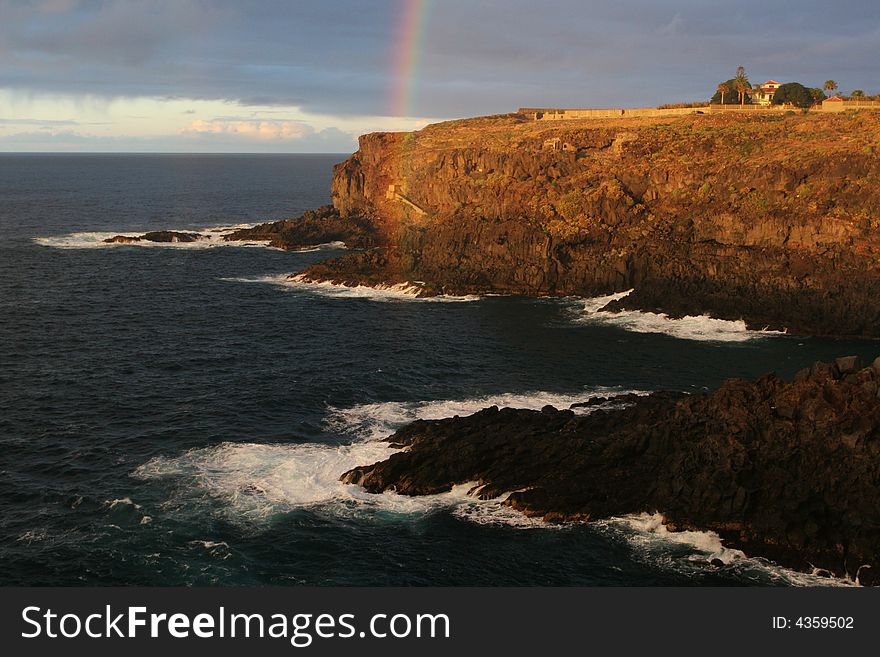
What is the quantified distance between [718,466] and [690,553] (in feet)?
18.8

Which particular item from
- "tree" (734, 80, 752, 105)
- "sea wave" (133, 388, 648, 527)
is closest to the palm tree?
"tree" (734, 80, 752, 105)

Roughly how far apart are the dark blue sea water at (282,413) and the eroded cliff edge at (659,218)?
670 cm

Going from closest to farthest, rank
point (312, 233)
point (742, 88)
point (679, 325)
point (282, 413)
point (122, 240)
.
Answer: point (282, 413), point (679, 325), point (122, 240), point (312, 233), point (742, 88)

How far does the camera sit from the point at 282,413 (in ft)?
204

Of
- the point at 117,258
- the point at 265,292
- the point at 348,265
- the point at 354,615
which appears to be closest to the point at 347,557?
the point at 354,615

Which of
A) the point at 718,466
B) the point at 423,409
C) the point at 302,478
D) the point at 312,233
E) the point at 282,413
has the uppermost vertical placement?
the point at 312,233

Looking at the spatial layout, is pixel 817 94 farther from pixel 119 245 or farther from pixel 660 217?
pixel 119 245

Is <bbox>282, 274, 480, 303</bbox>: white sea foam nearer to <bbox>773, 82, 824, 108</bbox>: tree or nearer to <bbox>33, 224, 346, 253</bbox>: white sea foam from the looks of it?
<bbox>33, 224, 346, 253</bbox>: white sea foam

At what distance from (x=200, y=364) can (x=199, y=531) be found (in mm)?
32559

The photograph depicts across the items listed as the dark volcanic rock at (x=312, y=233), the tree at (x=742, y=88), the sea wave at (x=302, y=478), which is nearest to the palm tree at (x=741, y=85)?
the tree at (x=742, y=88)

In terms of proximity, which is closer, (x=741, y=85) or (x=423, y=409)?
(x=423, y=409)

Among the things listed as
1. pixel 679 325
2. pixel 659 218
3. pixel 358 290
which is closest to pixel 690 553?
pixel 679 325

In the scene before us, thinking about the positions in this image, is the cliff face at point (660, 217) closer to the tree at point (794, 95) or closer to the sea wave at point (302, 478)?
the tree at point (794, 95)

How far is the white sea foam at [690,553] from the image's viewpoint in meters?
39.8
